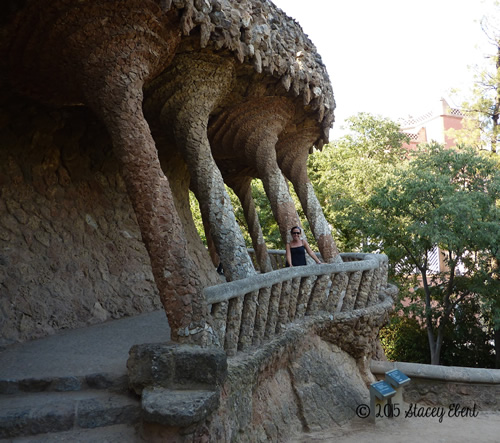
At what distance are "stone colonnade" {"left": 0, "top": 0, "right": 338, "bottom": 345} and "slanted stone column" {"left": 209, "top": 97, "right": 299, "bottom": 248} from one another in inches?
0.6

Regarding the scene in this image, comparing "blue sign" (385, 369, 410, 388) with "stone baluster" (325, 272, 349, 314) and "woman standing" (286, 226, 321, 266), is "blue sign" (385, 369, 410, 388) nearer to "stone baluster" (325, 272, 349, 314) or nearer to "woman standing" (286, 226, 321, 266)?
"stone baluster" (325, 272, 349, 314)

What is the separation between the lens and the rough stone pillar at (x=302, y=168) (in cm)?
816

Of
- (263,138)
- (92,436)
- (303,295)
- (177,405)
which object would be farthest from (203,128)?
(92,436)

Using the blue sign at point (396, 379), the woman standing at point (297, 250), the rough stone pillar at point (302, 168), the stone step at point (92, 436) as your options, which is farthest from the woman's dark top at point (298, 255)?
the stone step at point (92, 436)

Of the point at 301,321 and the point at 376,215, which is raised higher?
the point at 376,215

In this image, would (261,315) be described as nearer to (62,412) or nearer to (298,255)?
(298,255)

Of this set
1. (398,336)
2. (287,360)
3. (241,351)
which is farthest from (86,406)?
(398,336)

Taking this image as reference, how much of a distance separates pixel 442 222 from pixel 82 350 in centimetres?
885

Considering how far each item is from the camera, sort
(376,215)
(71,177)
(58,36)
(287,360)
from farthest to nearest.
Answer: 1. (376,215)
2. (71,177)
3. (287,360)
4. (58,36)

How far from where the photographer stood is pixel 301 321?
5613 millimetres

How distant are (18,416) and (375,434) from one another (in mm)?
3896

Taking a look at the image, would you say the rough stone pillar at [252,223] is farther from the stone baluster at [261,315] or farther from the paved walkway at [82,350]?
the stone baluster at [261,315]

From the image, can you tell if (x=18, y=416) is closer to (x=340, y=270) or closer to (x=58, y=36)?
(x=58, y=36)

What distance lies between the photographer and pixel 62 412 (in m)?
3.44
